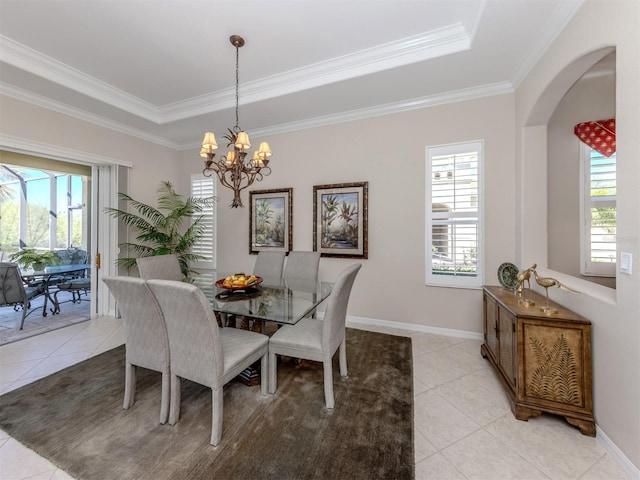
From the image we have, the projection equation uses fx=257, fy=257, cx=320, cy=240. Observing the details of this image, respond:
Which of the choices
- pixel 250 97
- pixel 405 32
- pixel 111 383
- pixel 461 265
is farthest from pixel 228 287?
pixel 405 32

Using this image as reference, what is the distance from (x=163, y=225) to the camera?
4.12 meters

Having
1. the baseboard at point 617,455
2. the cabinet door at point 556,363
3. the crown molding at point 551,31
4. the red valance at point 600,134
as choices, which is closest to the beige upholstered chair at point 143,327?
the cabinet door at point 556,363

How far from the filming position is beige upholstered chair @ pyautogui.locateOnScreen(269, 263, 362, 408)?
1905mm

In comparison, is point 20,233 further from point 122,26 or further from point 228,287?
point 228,287

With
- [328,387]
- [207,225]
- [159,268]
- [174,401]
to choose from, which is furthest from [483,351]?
[207,225]

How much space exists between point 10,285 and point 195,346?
390 centimetres

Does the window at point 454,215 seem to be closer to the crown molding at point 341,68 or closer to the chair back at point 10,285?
the crown molding at point 341,68

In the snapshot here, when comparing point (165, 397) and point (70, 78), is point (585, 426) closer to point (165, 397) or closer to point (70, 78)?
point (165, 397)

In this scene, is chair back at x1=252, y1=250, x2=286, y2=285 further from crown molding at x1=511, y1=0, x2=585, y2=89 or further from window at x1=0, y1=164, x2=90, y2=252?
window at x1=0, y1=164, x2=90, y2=252

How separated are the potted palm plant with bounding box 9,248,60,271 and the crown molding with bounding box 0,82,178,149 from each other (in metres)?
2.76

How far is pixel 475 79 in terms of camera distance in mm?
2859

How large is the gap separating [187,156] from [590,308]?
5.67 metres

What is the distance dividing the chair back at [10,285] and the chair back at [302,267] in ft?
12.0

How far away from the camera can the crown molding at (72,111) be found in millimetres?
2912
